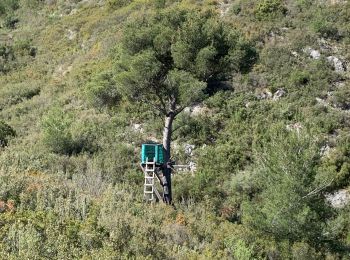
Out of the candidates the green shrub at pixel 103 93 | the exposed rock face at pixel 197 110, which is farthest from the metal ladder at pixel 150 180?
the green shrub at pixel 103 93

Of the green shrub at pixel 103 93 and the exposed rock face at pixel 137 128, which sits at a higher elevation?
the green shrub at pixel 103 93

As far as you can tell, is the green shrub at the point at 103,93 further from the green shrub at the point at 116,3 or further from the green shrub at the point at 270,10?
the green shrub at the point at 116,3

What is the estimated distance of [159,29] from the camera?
1483 centimetres

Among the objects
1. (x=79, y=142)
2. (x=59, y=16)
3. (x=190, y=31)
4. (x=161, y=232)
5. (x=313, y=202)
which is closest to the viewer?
(x=161, y=232)

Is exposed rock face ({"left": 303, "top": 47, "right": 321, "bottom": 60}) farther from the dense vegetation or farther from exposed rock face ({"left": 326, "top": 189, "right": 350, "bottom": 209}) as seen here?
exposed rock face ({"left": 326, "top": 189, "right": 350, "bottom": 209})

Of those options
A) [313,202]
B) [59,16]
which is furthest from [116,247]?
[59,16]

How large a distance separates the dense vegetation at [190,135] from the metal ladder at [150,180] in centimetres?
32

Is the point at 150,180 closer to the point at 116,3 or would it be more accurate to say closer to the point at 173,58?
the point at 173,58

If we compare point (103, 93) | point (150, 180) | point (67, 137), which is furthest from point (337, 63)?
point (67, 137)

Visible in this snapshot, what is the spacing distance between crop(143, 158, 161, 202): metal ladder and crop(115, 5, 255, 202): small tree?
372mm

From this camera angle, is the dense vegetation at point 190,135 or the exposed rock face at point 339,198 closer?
the dense vegetation at point 190,135

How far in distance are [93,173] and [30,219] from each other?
5819 millimetres

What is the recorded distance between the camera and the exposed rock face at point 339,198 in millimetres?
14461

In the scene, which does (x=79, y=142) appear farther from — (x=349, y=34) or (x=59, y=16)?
(x=59, y=16)
